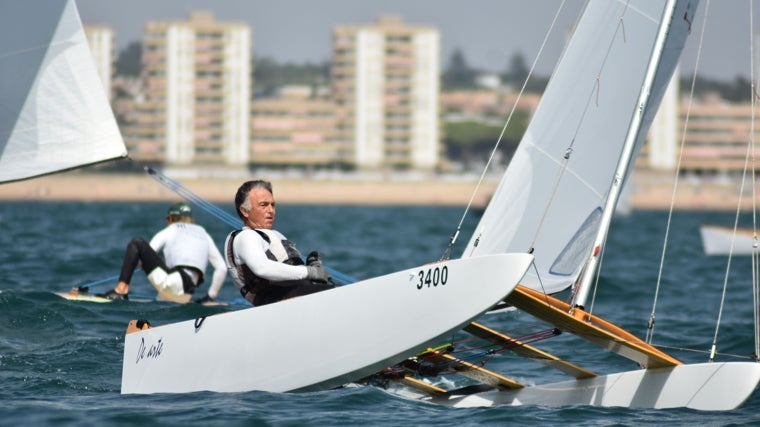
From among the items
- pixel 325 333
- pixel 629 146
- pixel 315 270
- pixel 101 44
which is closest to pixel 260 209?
pixel 315 270

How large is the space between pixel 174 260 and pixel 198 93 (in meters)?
96.6

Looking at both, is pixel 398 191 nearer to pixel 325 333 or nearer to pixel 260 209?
pixel 260 209

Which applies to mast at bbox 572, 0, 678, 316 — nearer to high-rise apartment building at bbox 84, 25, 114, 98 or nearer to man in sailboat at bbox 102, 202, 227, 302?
man in sailboat at bbox 102, 202, 227, 302

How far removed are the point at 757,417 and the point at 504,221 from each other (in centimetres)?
221

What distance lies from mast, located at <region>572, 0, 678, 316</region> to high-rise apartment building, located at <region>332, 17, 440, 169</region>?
104478 mm

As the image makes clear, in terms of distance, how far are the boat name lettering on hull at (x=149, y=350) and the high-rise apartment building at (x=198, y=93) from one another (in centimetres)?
9379

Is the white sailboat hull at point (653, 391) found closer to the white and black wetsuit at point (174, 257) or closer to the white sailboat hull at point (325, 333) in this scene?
the white sailboat hull at point (325, 333)

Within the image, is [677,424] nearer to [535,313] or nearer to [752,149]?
[535,313]

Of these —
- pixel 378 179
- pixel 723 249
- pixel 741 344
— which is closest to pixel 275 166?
pixel 378 179

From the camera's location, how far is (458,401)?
798cm

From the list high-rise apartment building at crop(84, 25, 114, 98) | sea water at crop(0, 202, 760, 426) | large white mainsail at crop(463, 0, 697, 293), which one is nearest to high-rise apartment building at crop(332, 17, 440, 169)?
high-rise apartment building at crop(84, 25, 114, 98)

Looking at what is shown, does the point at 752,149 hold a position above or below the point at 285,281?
above

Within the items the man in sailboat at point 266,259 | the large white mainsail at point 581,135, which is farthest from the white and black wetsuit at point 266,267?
the large white mainsail at point 581,135

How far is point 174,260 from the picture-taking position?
40.2 feet
